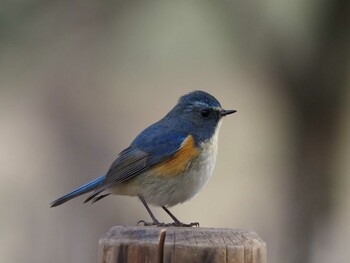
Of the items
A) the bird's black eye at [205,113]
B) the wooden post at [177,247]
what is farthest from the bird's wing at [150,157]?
the wooden post at [177,247]

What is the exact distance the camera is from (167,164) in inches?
210

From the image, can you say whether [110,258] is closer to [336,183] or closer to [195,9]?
[336,183]

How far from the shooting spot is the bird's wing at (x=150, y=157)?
5.34 metres

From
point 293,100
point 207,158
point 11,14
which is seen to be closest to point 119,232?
point 207,158

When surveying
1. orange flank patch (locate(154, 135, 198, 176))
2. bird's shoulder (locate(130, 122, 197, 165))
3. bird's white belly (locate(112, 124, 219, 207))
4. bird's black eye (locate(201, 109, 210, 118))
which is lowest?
bird's white belly (locate(112, 124, 219, 207))

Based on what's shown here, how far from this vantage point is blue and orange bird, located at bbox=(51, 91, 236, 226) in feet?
17.4

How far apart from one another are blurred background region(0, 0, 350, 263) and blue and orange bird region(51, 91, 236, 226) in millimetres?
2806

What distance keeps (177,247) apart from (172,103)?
7.43 metres

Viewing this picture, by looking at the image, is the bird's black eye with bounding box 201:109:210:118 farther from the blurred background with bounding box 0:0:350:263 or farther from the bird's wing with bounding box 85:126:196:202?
the blurred background with bounding box 0:0:350:263

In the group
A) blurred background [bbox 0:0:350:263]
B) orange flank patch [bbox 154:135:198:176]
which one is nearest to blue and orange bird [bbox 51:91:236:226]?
orange flank patch [bbox 154:135:198:176]

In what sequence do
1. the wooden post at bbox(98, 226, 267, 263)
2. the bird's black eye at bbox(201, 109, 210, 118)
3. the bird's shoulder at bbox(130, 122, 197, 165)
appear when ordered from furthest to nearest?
the bird's black eye at bbox(201, 109, 210, 118)
the bird's shoulder at bbox(130, 122, 197, 165)
the wooden post at bbox(98, 226, 267, 263)

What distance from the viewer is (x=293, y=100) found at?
380 inches

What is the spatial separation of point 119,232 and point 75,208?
5412 millimetres

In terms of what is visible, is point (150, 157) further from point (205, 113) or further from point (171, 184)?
point (205, 113)
